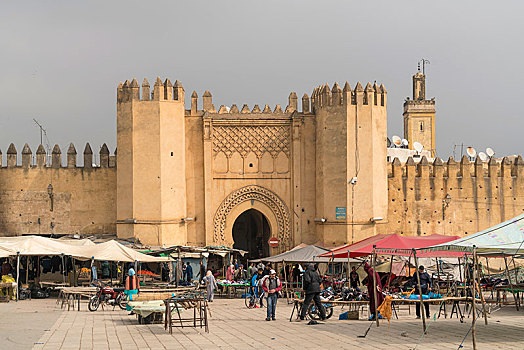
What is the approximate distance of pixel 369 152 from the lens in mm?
25031

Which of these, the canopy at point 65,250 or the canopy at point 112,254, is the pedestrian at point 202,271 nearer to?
the canopy at point 65,250

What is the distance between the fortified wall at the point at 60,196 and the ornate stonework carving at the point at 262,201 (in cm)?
364

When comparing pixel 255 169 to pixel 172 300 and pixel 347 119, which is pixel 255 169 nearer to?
pixel 347 119

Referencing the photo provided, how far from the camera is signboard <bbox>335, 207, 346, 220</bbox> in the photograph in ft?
81.8

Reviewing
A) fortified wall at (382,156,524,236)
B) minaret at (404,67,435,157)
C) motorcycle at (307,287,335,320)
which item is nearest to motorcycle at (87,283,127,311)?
motorcycle at (307,287,335,320)

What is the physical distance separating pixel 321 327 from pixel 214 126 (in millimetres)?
13646

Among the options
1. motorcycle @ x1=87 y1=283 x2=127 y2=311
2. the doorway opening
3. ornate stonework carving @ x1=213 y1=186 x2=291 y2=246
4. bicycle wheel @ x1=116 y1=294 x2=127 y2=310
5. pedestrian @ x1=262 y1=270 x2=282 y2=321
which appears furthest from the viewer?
the doorway opening

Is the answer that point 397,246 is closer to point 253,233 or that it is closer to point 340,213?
point 340,213

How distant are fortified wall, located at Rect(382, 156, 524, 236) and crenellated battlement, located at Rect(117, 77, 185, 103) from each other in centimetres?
792

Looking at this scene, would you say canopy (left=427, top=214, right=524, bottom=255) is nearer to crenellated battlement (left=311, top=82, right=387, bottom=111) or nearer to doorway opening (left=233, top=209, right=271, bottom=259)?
crenellated battlement (left=311, top=82, right=387, bottom=111)

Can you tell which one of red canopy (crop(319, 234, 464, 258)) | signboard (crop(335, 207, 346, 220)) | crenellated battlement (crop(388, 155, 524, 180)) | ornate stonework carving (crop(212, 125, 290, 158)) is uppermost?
ornate stonework carving (crop(212, 125, 290, 158))

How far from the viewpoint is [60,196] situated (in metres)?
25.8

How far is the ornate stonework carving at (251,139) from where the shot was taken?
2569 centimetres

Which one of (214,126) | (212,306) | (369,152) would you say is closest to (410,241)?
(212,306)
